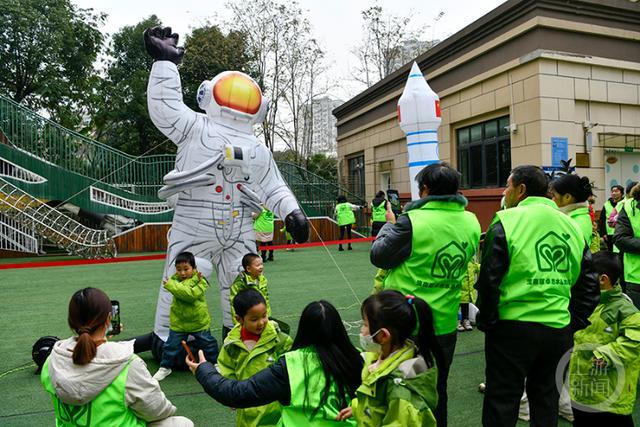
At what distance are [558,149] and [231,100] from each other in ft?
23.9

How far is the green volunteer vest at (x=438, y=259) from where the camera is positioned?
2.41 meters

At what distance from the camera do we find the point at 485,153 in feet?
37.4

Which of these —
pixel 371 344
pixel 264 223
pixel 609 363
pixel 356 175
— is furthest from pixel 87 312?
pixel 356 175

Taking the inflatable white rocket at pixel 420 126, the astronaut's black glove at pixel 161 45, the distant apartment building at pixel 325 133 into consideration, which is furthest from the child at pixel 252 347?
the distant apartment building at pixel 325 133

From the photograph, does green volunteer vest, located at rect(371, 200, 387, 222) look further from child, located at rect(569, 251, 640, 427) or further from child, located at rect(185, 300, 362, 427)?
child, located at rect(185, 300, 362, 427)

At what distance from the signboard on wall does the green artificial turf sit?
3.95m

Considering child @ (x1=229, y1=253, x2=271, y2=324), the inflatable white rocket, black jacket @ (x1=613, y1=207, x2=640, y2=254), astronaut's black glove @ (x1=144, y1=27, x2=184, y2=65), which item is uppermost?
astronaut's black glove @ (x1=144, y1=27, x2=184, y2=65)

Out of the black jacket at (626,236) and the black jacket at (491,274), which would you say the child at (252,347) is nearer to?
Result: the black jacket at (491,274)

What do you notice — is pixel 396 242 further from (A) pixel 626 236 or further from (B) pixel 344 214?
(B) pixel 344 214

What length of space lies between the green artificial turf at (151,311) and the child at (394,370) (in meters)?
1.63

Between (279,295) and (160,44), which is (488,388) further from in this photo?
(279,295)

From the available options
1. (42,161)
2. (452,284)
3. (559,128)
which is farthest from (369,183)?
(452,284)

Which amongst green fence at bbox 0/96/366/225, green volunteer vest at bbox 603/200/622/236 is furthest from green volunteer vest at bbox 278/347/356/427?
green fence at bbox 0/96/366/225

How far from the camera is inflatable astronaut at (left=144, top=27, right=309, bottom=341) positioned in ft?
13.7
